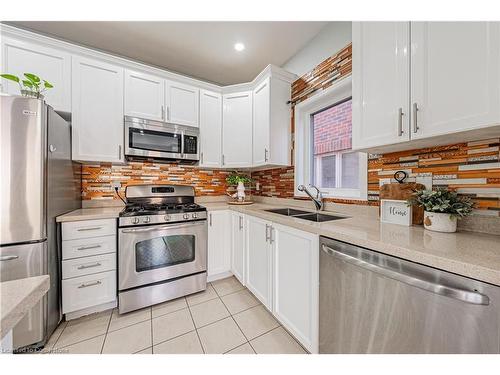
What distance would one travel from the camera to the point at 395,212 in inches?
50.6

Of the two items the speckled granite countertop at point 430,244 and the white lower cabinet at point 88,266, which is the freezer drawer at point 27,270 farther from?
the speckled granite countertop at point 430,244

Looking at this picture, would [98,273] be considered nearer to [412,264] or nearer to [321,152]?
[412,264]

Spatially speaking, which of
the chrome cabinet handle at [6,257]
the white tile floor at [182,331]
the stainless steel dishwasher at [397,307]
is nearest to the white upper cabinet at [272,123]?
the stainless steel dishwasher at [397,307]

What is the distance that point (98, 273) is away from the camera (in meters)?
1.69

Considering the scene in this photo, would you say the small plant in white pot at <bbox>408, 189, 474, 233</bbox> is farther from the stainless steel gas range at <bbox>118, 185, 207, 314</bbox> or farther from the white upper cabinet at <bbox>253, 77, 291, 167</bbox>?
the stainless steel gas range at <bbox>118, 185, 207, 314</bbox>

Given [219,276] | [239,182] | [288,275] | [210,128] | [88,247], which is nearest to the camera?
[288,275]

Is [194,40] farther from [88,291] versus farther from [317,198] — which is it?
[88,291]

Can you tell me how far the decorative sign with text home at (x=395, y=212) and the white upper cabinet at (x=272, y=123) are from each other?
117 cm

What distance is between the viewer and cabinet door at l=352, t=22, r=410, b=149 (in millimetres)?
1080

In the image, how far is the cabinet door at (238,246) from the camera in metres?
2.06

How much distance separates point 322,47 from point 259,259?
86.8 inches

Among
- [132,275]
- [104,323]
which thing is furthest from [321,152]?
[104,323]

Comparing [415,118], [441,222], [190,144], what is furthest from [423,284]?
[190,144]

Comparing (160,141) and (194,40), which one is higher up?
(194,40)
